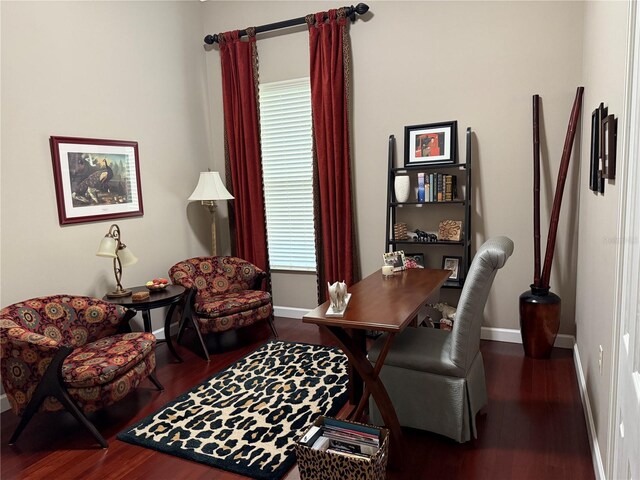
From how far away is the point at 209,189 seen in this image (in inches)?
173

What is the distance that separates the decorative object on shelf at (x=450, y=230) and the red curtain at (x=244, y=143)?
72.4 inches

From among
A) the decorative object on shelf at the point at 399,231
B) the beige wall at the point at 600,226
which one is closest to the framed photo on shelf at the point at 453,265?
the decorative object on shelf at the point at 399,231

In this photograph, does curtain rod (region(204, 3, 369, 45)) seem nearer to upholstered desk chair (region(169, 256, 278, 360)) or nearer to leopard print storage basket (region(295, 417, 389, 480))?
upholstered desk chair (region(169, 256, 278, 360))

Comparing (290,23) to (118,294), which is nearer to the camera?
(118,294)

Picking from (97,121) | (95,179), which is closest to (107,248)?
(95,179)

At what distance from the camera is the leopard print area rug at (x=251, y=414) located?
240 centimetres

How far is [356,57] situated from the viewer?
4.14 m

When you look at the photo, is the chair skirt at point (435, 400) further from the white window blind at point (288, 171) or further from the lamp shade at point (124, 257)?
the white window blind at point (288, 171)

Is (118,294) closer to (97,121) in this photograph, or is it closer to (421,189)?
(97,121)

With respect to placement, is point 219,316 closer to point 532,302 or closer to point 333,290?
point 333,290

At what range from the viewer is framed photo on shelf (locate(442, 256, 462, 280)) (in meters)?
3.86

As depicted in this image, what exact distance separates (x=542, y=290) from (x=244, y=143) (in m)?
3.07

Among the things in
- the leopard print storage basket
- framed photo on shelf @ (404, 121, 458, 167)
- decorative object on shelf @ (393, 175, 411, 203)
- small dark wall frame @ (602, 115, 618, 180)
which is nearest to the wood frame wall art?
small dark wall frame @ (602, 115, 618, 180)

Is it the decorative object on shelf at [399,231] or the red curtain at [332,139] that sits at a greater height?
the red curtain at [332,139]
